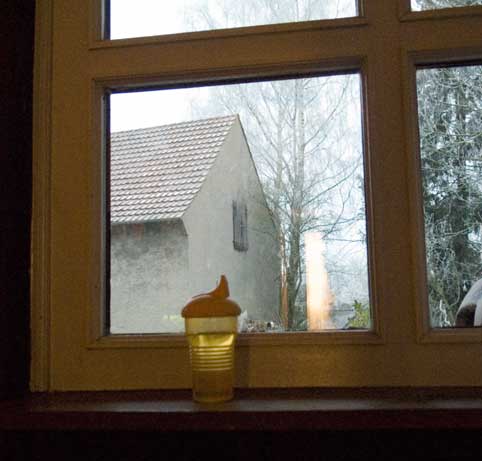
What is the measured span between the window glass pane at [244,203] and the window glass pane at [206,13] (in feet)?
0.42

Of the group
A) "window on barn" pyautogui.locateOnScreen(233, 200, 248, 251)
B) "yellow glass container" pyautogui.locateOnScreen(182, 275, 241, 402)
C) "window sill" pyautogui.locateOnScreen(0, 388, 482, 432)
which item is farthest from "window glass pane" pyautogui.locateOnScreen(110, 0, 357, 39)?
"window sill" pyautogui.locateOnScreen(0, 388, 482, 432)

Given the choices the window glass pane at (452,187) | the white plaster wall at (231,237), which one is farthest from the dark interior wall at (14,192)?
the window glass pane at (452,187)

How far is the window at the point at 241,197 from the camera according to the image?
1032 mm

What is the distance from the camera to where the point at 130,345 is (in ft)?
3.58

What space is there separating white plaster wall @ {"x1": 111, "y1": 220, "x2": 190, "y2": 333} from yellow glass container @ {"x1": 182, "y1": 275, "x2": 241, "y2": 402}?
17 centimetres

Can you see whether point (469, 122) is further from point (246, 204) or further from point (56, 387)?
point (56, 387)

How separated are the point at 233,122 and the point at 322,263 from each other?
0.33m

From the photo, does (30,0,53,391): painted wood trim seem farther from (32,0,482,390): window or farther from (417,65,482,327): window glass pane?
(417,65,482,327): window glass pane

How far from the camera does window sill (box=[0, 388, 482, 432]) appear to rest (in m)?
0.85

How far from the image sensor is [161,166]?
1.19 metres

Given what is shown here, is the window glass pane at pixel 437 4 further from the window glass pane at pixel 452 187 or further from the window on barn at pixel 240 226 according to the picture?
the window on barn at pixel 240 226

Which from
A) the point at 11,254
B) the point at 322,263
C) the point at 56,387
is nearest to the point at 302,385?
the point at 322,263

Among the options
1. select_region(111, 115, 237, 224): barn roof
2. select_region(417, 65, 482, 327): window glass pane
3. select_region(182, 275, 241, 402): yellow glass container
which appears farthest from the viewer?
select_region(111, 115, 237, 224): barn roof

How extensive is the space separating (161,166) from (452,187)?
57 centimetres
